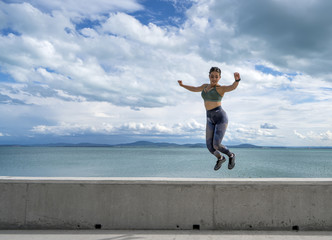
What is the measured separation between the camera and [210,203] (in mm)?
6379

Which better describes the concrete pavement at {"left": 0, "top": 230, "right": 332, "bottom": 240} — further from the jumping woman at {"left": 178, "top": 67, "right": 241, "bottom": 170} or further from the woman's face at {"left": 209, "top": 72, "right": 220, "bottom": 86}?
the woman's face at {"left": 209, "top": 72, "right": 220, "bottom": 86}

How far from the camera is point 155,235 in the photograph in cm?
599

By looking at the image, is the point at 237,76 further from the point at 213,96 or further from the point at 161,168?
the point at 161,168

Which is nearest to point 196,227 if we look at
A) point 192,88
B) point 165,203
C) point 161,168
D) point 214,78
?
point 165,203

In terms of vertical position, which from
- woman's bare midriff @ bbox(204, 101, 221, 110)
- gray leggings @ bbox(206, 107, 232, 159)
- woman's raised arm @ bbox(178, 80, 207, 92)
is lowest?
Result: gray leggings @ bbox(206, 107, 232, 159)

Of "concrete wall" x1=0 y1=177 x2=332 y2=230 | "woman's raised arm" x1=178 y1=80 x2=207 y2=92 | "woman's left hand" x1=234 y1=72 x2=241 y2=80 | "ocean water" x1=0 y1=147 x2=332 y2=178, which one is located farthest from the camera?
"ocean water" x1=0 y1=147 x2=332 y2=178

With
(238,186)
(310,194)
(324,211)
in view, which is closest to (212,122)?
(238,186)

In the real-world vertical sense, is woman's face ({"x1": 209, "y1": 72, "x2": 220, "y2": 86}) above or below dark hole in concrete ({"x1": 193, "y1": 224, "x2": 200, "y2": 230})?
above

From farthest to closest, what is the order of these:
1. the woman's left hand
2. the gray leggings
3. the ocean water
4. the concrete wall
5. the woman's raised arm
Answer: the ocean water < the concrete wall < the woman's raised arm < the gray leggings < the woman's left hand

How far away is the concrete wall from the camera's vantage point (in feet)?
20.8

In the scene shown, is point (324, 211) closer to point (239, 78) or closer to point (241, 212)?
point (241, 212)

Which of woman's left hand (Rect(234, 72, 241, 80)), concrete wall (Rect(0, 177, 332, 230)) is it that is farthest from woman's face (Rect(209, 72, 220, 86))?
concrete wall (Rect(0, 177, 332, 230))

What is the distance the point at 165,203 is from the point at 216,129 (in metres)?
2.00

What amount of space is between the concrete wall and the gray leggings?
0.95m
